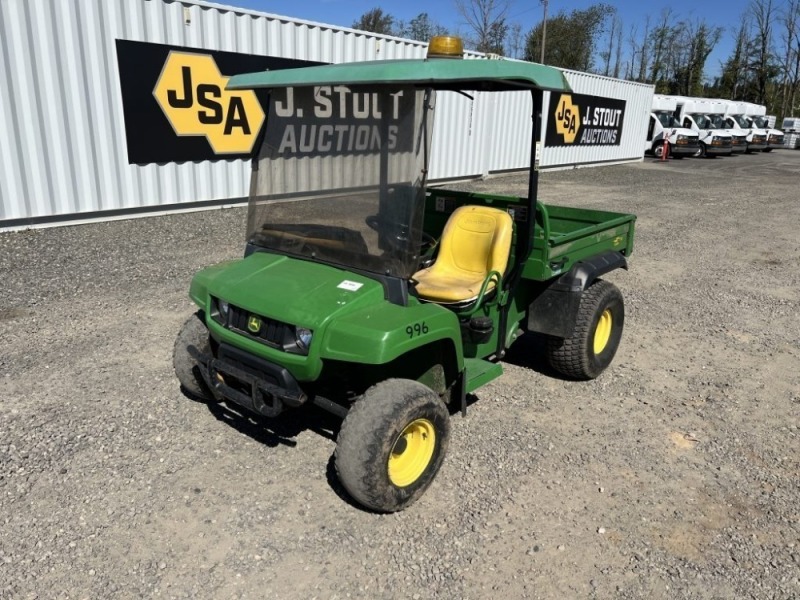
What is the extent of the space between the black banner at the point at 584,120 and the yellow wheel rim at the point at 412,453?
14.4m

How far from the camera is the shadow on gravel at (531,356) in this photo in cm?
459

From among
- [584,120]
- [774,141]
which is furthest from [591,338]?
[774,141]

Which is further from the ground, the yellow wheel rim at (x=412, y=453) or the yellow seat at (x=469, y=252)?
the yellow seat at (x=469, y=252)

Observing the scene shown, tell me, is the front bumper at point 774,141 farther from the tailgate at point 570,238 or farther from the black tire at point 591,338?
the black tire at point 591,338

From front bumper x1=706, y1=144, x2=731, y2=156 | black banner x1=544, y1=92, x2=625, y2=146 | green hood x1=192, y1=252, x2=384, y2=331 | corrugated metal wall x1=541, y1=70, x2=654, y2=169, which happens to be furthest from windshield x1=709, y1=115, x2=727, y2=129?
green hood x1=192, y1=252, x2=384, y2=331

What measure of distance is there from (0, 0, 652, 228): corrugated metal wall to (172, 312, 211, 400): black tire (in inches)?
224

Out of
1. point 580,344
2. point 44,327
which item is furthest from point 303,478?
point 44,327

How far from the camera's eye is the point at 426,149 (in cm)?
304

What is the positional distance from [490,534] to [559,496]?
49cm

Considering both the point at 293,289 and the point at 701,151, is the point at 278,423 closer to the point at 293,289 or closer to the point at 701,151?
the point at 293,289

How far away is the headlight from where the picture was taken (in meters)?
2.81

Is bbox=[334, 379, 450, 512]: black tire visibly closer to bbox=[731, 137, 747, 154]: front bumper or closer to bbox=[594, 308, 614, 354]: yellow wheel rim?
bbox=[594, 308, 614, 354]: yellow wheel rim

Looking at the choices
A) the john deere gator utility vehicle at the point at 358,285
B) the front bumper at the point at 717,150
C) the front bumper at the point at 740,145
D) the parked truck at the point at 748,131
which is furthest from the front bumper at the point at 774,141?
the john deere gator utility vehicle at the point at 358,285

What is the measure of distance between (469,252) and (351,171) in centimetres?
128
